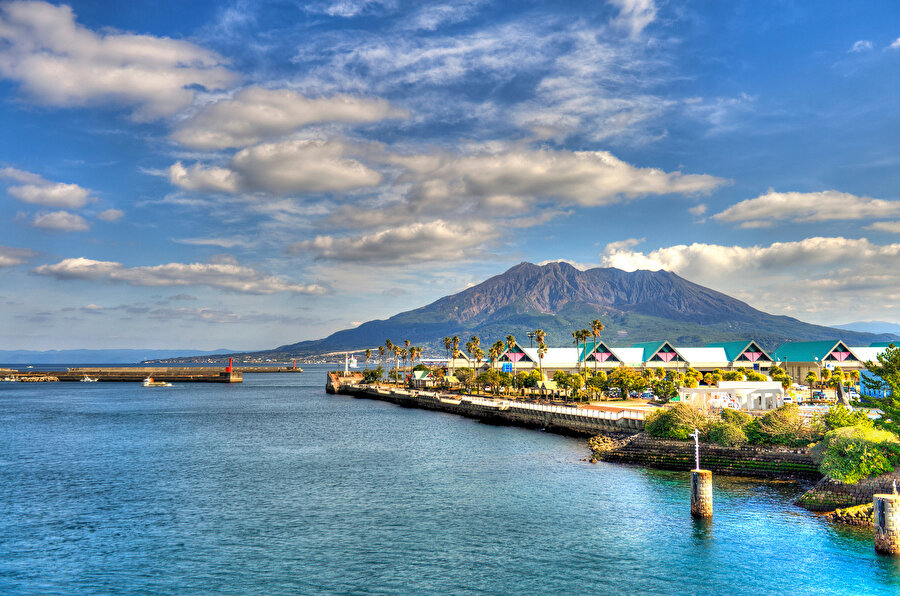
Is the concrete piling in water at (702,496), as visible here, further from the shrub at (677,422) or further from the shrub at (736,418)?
the shrub at (677,422)

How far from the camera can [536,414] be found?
10675 centimetres

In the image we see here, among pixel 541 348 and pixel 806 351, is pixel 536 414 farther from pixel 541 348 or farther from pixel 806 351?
pixel 806 351

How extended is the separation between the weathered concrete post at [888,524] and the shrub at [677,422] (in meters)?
29.9

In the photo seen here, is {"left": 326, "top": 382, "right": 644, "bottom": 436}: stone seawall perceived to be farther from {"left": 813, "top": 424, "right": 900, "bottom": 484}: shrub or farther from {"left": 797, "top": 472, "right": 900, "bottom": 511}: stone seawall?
{"left": 813, "top": 424, "right": 900, "bottom": 484}: shrub

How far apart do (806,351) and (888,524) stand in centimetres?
13301

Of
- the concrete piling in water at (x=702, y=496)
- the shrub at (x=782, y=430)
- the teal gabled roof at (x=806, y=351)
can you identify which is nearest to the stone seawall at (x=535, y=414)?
the shrub at (x=782, y=430)

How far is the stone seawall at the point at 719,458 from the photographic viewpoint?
182 feet

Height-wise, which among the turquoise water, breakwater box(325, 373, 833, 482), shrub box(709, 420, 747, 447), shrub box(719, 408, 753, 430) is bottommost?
the turquoise water

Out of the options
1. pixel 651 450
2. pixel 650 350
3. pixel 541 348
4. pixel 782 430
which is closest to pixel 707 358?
pixel 650 350

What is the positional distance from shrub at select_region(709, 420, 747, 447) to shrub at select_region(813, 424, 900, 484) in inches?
565

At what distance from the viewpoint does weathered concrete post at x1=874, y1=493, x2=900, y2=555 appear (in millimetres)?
34562

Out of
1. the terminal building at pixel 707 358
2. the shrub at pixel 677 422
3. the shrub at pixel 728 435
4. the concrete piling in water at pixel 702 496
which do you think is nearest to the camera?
the concrete piling in water at pixel 702 496

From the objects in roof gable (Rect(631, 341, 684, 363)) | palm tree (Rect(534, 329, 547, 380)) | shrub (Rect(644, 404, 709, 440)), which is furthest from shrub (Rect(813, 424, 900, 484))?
roof gable (Rect(631, 341, 684, 363))

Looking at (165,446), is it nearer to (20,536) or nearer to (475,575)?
(20,536)
